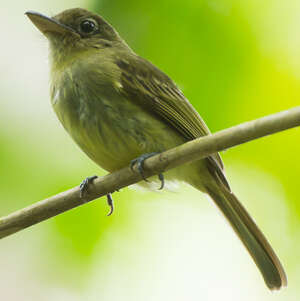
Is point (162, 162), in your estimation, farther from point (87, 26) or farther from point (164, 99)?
point (87, 26)

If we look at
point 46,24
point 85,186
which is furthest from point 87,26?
point 85,186

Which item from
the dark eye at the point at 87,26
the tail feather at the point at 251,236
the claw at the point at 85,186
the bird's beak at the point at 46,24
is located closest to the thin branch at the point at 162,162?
the claw at the point at 85,186

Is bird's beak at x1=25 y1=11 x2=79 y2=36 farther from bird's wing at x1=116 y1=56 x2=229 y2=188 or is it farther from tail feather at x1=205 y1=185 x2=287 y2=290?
tail feather at x1=205 y1=185 x2=287 y2=290

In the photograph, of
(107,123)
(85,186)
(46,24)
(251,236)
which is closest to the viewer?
(85,186)

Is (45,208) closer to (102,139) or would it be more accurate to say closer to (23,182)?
(102,139)

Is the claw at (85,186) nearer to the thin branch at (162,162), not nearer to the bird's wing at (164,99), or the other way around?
the thin branch at (162,162)

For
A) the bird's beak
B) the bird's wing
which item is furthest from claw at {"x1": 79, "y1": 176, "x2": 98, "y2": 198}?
the bird's beak
